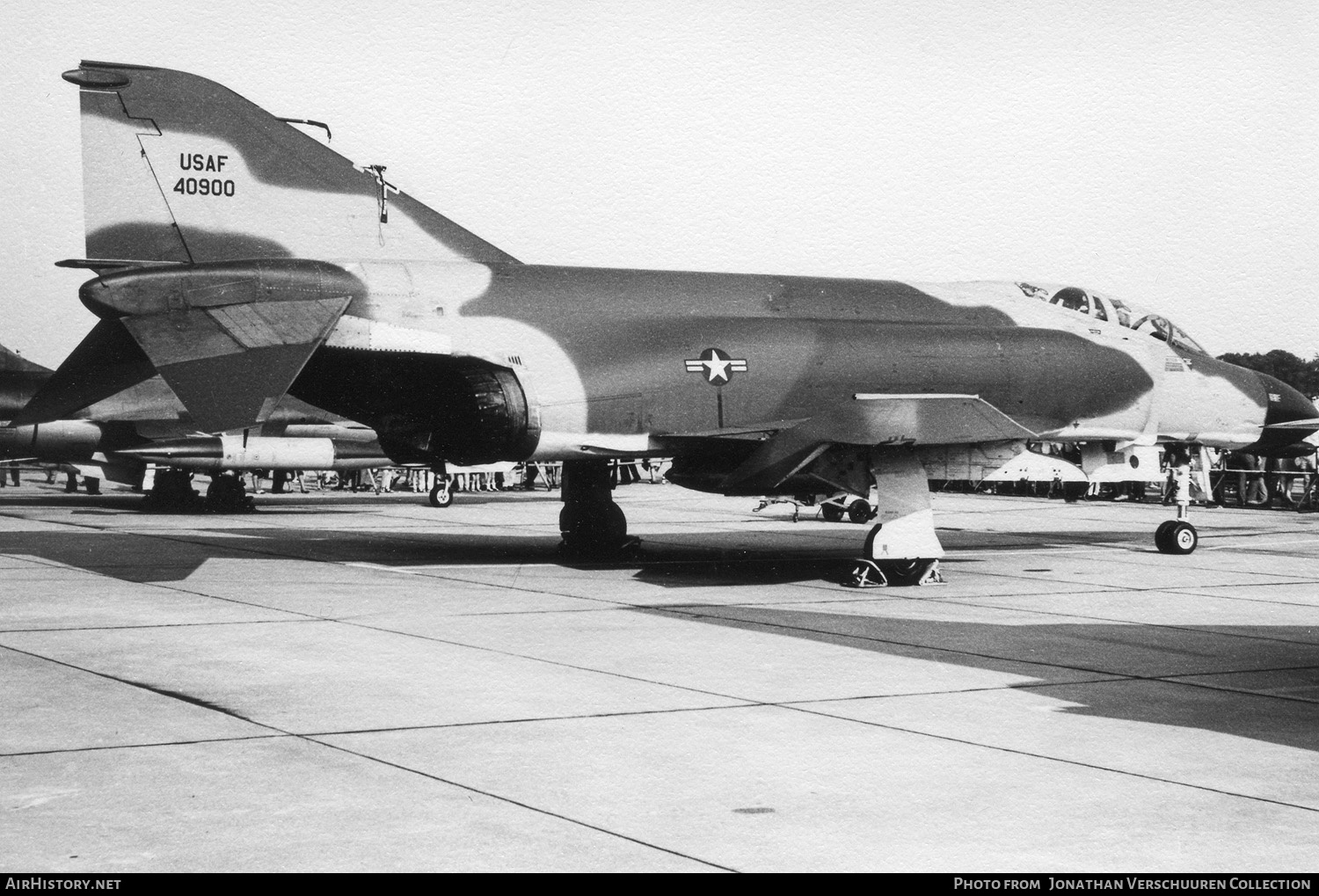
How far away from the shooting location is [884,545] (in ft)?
40.1

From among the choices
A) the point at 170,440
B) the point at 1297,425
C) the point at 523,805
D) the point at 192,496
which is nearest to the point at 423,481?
the point at 192,496

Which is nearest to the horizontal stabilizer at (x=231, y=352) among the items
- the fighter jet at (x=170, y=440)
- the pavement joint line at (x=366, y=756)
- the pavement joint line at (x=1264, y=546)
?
the pavement joint line at (x=366, y=756)

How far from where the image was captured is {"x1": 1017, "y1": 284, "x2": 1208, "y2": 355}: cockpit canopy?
15.4 metres

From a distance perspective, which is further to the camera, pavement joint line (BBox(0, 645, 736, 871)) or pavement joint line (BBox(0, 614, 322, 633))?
pavement joint line (BBox(0, 614, 322, 633))

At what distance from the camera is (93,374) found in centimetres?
1198

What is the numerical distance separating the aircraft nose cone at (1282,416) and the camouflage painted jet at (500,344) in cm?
223

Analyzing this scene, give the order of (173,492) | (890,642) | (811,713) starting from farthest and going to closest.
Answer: (173,492) < (890,642) < (811,713)

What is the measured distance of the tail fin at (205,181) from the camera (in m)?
12.1

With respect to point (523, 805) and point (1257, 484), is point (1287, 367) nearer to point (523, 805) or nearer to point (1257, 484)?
point (1257, 484)

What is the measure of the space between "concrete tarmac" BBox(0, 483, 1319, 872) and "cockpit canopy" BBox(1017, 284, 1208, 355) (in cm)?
357

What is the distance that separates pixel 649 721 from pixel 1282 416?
12483 mm

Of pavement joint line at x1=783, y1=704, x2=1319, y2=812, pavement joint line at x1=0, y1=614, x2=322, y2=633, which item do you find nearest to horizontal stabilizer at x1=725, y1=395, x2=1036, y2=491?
pavement joint line at x1=0, y1=614, x2=322, y2=633

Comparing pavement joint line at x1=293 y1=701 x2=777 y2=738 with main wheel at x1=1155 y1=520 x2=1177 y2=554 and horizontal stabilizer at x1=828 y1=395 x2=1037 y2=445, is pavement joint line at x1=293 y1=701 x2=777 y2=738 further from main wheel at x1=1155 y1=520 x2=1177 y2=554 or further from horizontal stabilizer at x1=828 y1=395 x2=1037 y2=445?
main wheel at x1=1155 y1=520 x2=1177 y2=554

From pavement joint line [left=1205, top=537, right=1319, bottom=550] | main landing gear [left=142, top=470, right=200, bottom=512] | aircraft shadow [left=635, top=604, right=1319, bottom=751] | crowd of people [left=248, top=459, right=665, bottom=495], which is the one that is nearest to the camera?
aircraft shadow [left=635, top=604, right=1319, bottom=751]
